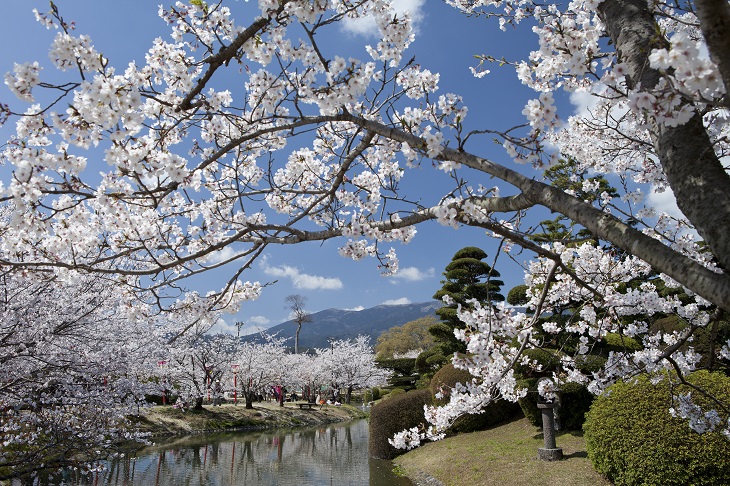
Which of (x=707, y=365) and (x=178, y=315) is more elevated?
(x=178, y=315)

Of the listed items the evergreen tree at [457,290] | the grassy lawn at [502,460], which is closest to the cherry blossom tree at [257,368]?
the evergreen tree at [457,290]

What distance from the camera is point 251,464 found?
13.8 metres

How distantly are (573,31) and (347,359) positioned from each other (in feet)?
125

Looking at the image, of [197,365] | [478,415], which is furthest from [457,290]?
[197,365]

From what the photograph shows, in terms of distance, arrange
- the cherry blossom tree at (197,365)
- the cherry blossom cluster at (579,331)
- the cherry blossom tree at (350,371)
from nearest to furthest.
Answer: the cherry blossom cluster at (579,331) → the cherry blossom tree at (197,365) → the cherry blossom tree at (350,371)

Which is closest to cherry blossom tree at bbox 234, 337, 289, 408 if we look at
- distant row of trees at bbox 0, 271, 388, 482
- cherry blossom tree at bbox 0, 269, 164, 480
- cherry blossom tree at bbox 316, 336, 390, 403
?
cherry blossom tree at bbox 316, 336, 390, 403

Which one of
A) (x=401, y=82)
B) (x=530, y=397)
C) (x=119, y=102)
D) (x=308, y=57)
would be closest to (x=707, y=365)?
(x=401, y=82)

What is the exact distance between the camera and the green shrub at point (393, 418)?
517 inches

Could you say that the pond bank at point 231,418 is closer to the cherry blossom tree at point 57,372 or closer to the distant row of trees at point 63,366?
the distant row of trees at point 63,366

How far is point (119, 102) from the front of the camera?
2.65 metres

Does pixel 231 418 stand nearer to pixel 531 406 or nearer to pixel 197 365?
pixel 197 365

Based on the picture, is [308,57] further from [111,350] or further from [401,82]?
[111,350]

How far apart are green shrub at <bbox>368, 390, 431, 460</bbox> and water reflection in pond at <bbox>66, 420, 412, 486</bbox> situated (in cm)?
47

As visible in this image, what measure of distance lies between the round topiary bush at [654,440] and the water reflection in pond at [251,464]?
5.08 metres
